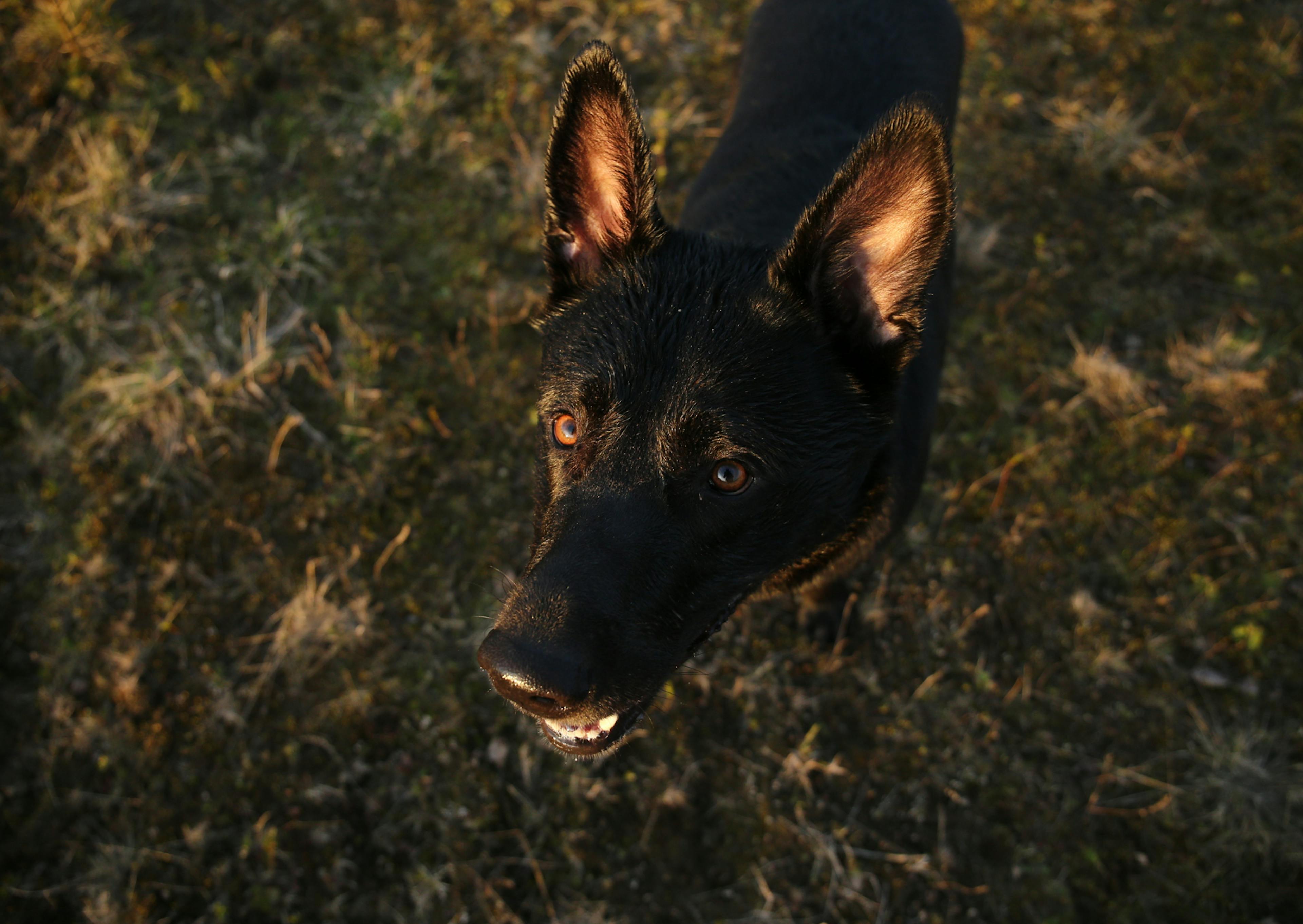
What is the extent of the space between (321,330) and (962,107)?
11.8 feet

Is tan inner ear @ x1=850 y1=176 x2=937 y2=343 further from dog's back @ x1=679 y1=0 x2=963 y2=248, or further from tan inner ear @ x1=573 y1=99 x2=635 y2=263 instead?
dog's back @ x1=679 y1=0 x2=963 y2=248

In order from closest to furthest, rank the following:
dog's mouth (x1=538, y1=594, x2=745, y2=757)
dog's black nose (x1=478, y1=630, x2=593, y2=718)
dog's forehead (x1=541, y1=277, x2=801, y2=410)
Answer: dog's black nose (x1=478, y1=630, x2=593, y2=718) < dog's forehead (x1=541, y1=277, x2=801, y2=410) < dog's mouth (x1=538, y1=594, x2=745, y2=757)

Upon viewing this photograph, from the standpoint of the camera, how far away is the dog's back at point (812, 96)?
2.60 meters

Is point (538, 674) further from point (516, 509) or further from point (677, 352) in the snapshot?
point (516, 509)

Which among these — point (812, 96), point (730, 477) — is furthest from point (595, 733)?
point (812, 96)

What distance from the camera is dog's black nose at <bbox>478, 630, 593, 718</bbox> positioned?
59.4 inches

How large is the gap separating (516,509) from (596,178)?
1.64 m

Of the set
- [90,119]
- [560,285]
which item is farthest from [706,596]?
[90,119]

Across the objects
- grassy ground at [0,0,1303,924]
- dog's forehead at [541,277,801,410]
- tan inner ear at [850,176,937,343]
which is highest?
tan inner ear at [850,176,937,343]

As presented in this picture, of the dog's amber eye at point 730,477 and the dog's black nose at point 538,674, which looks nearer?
the dog's black nose at point 538,674

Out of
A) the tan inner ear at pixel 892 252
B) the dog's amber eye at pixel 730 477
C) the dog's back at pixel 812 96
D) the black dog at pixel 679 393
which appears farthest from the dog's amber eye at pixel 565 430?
the dog's back at pixel 812 96

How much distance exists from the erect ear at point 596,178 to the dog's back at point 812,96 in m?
0.64

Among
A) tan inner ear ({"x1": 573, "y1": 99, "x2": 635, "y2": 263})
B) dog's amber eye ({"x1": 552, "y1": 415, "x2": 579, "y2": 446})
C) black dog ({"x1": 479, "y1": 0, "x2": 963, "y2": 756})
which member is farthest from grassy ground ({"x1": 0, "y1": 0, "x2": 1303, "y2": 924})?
tan inner ear ({"x1": 573, "y1": 99, "x2": 635, "y2": 263})

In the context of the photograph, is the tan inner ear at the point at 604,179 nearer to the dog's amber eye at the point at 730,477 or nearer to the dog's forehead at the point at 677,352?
the dog's forehead at the point at 677,352
